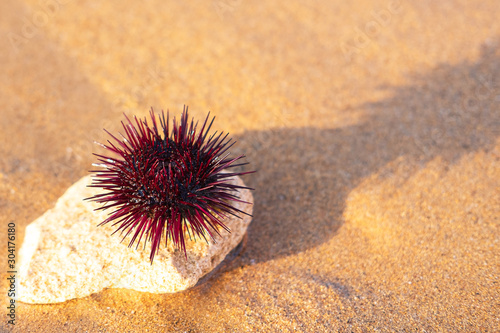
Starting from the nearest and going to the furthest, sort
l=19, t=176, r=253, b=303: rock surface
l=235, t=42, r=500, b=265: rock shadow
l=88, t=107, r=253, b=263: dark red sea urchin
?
l=88, t=107, r=253, b=263: dark red sea urchin < l=19, t=176, r=253, b=303: rock surface < l=235, t=42, r=500, b=265: rock shadow

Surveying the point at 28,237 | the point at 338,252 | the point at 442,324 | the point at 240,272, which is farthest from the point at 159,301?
the point at 442,324

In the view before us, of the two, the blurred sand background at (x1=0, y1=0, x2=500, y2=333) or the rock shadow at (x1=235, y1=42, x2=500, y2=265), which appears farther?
the rock shadow at (x1=235, y1=42, x2=500, y2=265)

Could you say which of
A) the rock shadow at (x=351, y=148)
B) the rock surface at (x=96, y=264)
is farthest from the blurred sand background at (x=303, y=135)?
the rock surface at (x=96, y=264)

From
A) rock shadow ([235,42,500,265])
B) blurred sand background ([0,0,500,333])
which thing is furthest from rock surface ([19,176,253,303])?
rock shadow ([235,42,500,265])

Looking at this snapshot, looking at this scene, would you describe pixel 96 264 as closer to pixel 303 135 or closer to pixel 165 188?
pixel 165 188

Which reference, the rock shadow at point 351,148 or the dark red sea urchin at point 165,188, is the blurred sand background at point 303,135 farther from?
the dark red sea urchin at point 165,188

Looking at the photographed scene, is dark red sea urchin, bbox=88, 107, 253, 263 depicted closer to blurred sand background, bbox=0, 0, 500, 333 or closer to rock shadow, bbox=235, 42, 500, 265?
blurred sand background, bbox=0, 0, 500, 333

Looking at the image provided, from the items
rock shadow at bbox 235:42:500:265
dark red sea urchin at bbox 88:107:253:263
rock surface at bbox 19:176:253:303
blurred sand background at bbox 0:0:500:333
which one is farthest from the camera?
rock shadow at bbox 235:42:500:265
